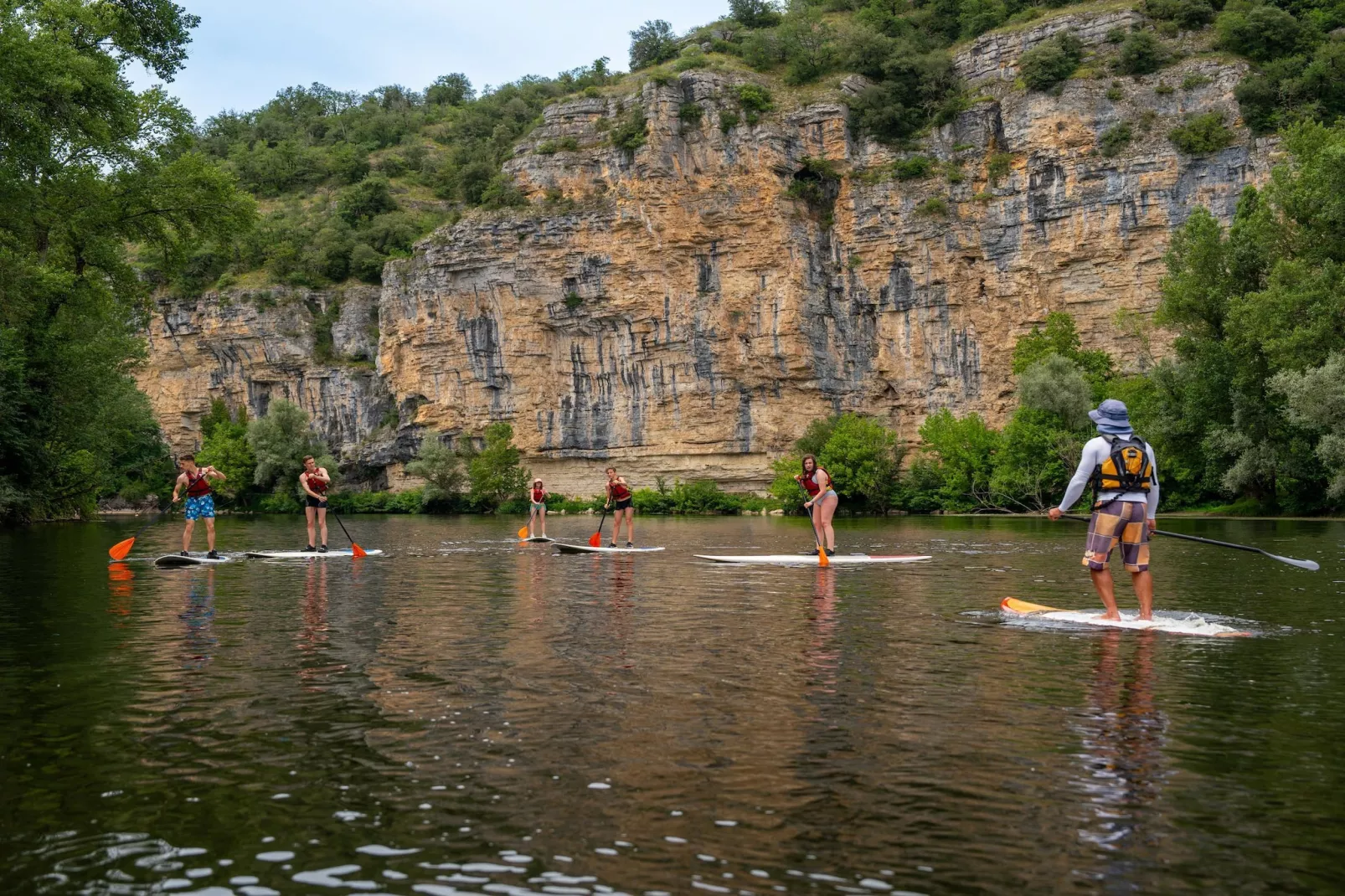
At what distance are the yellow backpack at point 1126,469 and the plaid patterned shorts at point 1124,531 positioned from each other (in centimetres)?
20

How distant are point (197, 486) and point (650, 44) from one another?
92.7 metres

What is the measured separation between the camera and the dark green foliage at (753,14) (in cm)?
10606

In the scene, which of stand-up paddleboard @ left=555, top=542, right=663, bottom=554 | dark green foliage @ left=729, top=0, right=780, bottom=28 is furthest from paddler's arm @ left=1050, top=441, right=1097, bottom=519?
dark green foliage @ left=729, top=0, right=780, bottom=28

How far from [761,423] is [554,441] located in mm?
17555

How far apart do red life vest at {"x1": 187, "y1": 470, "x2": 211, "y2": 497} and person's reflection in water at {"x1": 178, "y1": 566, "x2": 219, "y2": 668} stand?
4888mm

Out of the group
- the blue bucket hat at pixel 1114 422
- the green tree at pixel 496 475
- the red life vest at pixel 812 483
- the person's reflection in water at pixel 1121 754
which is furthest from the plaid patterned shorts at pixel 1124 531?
the green tree at pixel 496 475

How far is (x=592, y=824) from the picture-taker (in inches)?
231

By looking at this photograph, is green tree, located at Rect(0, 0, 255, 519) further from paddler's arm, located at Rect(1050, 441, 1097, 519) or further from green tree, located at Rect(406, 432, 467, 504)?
green tree, located at Rect(406, 432, 467, 504)

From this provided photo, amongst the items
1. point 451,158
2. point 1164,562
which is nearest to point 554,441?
point 451,158

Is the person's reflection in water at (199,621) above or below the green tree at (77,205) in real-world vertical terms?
below

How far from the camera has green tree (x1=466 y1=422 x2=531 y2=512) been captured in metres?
88.0

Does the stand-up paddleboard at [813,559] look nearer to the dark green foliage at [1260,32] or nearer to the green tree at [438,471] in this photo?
the dark green foliage at [1260,32]

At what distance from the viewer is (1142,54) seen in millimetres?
77375

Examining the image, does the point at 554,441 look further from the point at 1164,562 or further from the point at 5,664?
the point at 5,664
